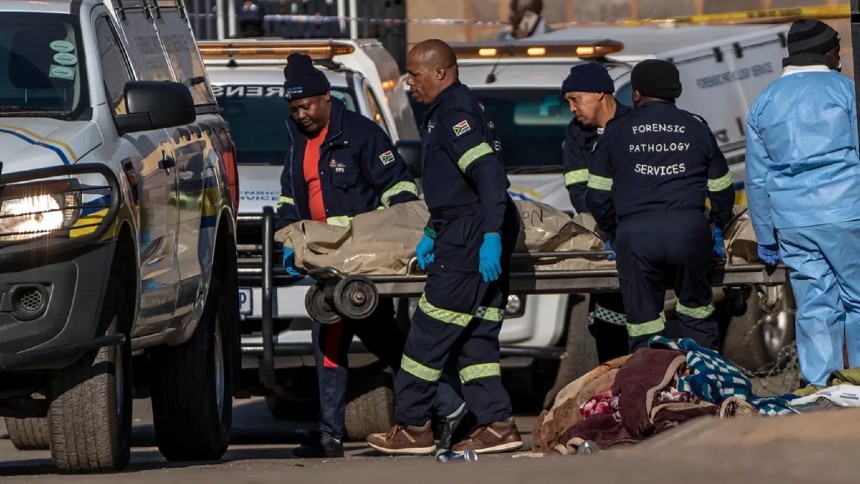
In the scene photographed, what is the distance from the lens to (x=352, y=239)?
29.0 ft

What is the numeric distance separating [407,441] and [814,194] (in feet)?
7.04

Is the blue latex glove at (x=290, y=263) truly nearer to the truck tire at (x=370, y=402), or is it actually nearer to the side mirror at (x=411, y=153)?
the truck tire at (x=370, y=402)

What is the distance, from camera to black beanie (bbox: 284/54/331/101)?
9.36 m

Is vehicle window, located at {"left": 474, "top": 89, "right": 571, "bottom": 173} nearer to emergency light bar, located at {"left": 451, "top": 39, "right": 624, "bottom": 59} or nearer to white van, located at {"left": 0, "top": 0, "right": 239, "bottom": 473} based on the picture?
emergency light bar, located at {"left": 451, "top": 39, "right": 624, "bottom": 59}

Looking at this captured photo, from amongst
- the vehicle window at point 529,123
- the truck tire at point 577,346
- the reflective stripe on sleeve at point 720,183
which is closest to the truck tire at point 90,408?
the reflective stripe on sleeve at point 720,183

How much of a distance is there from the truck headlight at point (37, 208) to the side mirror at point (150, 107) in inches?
27.7

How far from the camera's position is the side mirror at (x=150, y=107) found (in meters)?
7.47

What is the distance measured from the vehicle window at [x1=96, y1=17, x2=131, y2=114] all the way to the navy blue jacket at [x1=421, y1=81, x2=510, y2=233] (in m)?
1.38

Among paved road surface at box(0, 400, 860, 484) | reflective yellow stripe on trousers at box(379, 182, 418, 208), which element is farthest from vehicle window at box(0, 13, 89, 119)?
reflective yellow stripe on trousers at box(379, 182, 418, 208)

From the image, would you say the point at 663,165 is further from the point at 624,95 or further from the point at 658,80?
the point at 624,95

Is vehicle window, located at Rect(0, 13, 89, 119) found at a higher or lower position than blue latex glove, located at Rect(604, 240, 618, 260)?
higher

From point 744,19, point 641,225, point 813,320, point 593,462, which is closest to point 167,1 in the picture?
point 641,225

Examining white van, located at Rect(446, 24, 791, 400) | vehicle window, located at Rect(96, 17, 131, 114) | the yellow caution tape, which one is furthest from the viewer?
the yellow caution tape

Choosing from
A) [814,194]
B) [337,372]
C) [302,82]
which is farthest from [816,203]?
[302,82]
